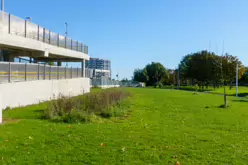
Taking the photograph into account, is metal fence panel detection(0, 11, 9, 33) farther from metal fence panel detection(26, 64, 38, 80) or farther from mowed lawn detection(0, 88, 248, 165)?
mowed lawn detection(0, 88, 248, 165)

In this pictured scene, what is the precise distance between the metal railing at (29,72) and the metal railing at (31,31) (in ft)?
8.03

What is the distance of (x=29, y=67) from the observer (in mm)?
20203

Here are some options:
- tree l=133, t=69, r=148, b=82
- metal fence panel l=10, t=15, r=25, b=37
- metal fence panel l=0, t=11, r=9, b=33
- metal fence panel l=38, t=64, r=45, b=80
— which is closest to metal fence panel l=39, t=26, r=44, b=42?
metal fence panel l=38, t=64, r=45, b=80

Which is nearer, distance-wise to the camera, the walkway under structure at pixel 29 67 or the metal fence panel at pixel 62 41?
the walkway under structure at pixel 29 67

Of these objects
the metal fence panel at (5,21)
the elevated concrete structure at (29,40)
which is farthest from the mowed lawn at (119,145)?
the elevated concrete structure at (29,40)

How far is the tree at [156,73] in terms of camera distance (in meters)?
103

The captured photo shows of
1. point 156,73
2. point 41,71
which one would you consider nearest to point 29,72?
point 41,71

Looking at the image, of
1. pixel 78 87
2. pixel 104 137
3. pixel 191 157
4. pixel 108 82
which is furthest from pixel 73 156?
pixel 108 82

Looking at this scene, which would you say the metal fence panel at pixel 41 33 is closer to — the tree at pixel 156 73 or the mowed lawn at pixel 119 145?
the mowed lawn at pixel 119 145

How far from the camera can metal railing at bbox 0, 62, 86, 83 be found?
16847 millimetres

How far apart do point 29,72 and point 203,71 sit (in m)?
53.2

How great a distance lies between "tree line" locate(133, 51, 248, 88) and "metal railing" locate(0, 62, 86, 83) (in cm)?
1979

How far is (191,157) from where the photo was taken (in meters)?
6.56

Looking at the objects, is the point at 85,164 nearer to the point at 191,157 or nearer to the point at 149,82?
the point at 191,157
